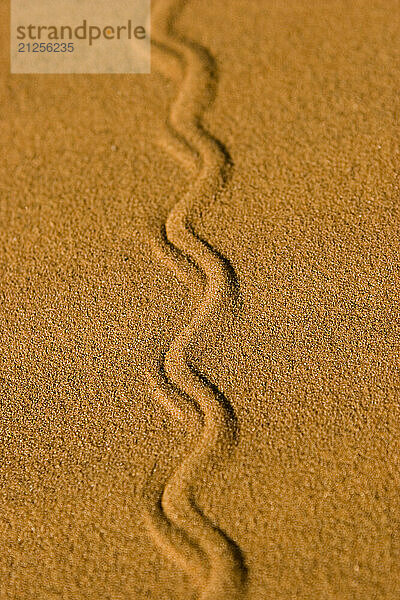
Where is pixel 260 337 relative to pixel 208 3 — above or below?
below

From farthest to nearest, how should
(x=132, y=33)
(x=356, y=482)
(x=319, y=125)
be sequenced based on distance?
(x=132, y=33), (x=319, y=125), (x=356, y=482)

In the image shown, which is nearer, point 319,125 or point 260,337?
point 260,337

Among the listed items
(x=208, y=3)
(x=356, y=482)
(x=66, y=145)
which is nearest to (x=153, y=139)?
(x=66, y=145)

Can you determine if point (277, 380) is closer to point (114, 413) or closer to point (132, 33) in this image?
point (114, 413)

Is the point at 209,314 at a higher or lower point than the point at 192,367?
higher
